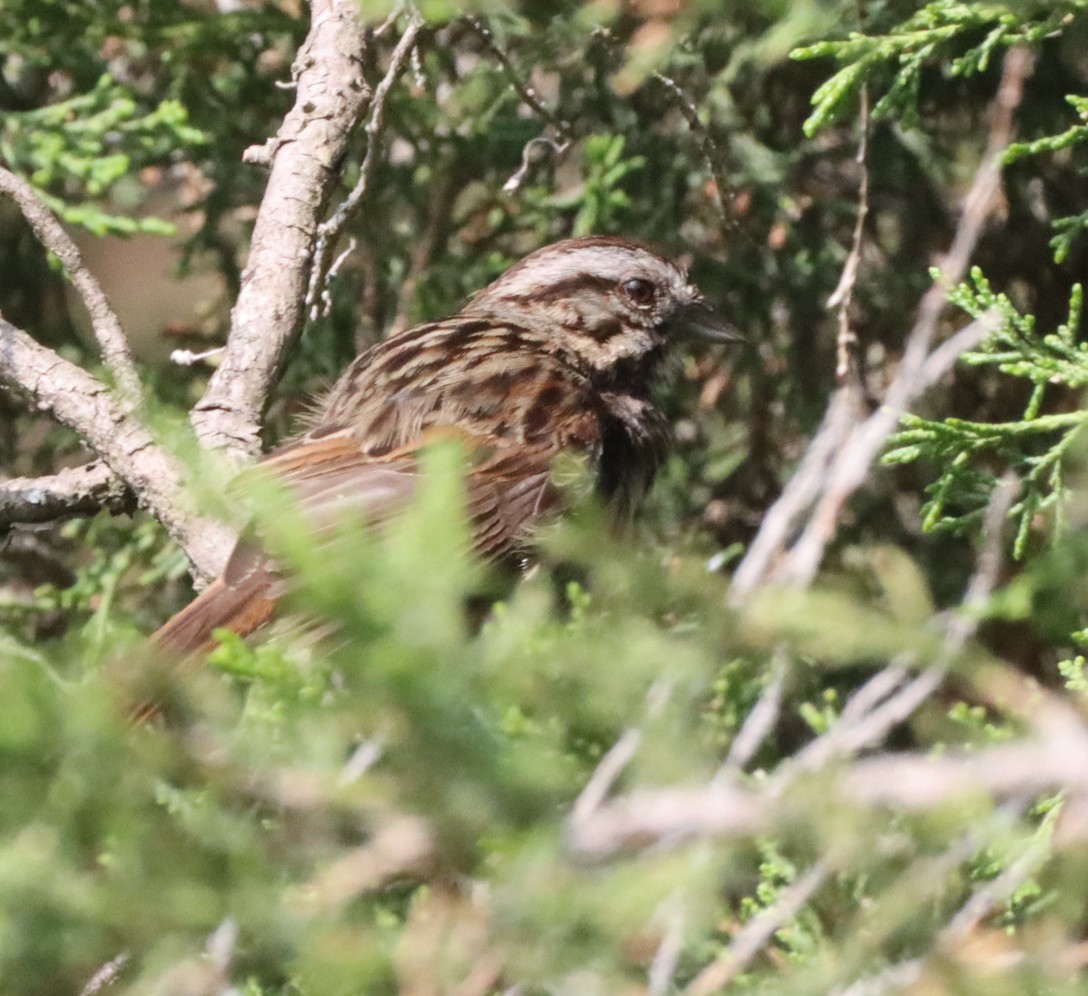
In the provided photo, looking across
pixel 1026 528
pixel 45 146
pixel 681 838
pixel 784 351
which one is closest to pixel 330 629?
pixel 681 838

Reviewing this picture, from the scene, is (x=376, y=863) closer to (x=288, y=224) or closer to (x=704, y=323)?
(x=288, y=224)

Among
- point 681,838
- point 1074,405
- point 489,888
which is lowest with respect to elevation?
point 1074,405

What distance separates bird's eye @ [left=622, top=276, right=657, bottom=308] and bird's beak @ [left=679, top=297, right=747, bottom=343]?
0.29 feet

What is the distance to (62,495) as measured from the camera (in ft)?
8.68

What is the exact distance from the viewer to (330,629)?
2455 mm

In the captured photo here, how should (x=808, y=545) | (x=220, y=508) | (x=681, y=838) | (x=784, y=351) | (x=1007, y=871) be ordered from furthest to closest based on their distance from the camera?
(x=784, y=351) → (x=808, y=545) → (x=1007, y=871) → (x=681, y=838) → (x=220, y=508)

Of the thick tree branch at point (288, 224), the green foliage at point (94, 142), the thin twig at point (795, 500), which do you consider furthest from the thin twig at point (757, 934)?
the green foliage at point (94, 142)

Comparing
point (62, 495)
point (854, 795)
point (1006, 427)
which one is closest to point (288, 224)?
point (62, 495)

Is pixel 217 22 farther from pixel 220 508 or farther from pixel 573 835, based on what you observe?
pixel 573 835

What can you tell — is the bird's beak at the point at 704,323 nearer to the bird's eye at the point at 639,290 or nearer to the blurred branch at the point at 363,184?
the bird's eye at the point at 639,290

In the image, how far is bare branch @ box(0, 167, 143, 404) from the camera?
105 inches

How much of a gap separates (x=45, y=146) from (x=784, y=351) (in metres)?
1.89

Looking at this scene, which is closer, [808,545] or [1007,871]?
[1007,871]

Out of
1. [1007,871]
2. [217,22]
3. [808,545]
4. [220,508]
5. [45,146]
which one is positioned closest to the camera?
[220,508]
